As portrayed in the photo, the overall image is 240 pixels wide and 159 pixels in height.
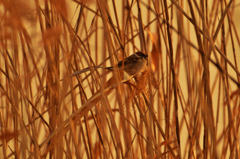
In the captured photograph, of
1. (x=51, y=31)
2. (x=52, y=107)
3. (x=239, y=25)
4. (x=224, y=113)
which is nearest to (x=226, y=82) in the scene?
(x=239, y=25)

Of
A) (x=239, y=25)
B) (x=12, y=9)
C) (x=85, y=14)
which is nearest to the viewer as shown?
(x=12, y=9)

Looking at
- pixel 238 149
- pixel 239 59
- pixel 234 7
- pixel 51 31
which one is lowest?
A: pixel 238 149

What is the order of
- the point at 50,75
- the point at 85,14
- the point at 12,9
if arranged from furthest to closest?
1. the point at 85,14
2. the point at 50,75
3. the point at 12,9

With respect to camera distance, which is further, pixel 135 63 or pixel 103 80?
pixel 135 63

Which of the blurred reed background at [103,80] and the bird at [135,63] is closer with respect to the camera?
the blurred reed background at [103,80]

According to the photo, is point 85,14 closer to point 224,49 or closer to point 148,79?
point 148,79

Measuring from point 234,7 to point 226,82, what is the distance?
1.65 feet

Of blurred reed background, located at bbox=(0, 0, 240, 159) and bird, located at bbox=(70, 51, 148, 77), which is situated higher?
bird, located at bbox=(70, 51, 148, 77)

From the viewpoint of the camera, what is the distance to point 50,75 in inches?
42.8

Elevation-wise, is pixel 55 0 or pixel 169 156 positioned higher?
pixel 55 0

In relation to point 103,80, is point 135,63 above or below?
above

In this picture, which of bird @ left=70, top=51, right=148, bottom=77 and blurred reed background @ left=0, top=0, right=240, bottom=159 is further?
bird @ left=70, top=51, right=148, bottom=77

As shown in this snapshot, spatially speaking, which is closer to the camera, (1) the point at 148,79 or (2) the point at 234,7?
(1) the point at 148,79

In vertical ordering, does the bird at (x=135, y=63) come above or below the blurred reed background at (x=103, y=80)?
above
